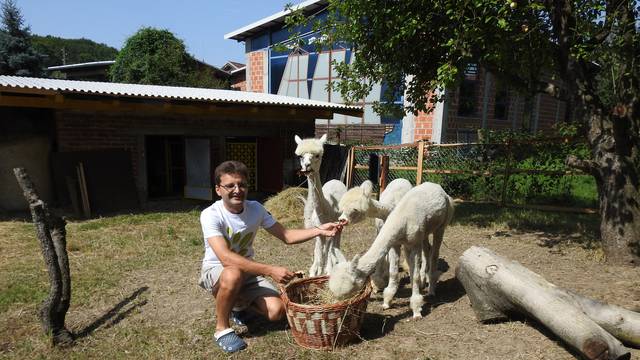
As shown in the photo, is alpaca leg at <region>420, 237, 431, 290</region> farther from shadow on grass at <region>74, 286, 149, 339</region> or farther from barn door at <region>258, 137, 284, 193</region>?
barn door at <region>258, 137, 284, 193</region>

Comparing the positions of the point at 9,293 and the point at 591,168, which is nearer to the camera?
the point at 9,293

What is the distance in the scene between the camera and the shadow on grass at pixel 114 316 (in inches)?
141

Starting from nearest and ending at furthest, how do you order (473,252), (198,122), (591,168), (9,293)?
(473,252) < (9,293) < (591,168) < (198,122)

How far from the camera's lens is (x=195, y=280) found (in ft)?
16.0

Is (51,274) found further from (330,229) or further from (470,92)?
(470,92)

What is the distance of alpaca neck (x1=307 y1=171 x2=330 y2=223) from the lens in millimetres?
4123

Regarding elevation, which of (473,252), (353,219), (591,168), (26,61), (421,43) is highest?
(26,61)

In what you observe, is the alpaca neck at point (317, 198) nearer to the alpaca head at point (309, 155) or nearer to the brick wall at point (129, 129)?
the alpaca head at point (309, 155)

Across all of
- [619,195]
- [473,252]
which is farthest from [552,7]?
[473,252]

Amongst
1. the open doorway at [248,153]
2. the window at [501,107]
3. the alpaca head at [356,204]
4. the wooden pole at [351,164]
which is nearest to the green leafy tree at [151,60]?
the open doorway at [248,153]

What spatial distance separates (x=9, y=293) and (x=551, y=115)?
2194cm

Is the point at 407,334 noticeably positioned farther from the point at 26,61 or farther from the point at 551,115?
the point at 26,61

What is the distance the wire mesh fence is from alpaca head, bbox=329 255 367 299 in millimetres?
5456

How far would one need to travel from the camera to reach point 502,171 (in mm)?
8219
